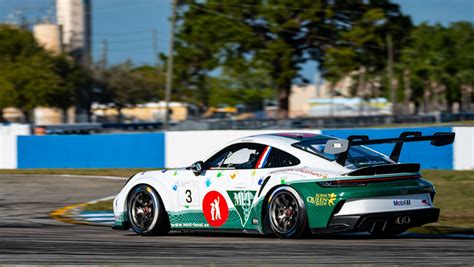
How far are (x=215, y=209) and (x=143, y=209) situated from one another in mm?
1133

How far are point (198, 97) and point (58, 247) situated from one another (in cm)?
8358

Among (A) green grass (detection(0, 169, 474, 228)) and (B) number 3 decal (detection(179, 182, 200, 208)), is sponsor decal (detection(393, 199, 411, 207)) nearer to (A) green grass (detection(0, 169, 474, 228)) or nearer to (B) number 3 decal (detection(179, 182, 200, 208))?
(B) number 3 decal (detection(179, 182, 200, 208))

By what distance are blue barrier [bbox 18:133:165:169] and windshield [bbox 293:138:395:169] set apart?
16.4 metres

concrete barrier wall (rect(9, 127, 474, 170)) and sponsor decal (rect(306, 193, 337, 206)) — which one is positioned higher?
sponsor decal (rect(306, 193, 337, 206))

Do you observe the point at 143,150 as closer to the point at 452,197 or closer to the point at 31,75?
the point at 452,197

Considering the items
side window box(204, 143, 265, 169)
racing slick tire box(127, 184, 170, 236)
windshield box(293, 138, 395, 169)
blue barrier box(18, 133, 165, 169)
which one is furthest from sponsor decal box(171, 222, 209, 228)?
blue barrier box(18, 133, 165, 169)

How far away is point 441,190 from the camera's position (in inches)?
667

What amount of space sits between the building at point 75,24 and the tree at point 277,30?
4127 cm

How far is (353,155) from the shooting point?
970cm

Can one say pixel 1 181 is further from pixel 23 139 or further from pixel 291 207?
pixel 291 207

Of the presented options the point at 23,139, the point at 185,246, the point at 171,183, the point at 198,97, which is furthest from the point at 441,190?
the point at 198,97

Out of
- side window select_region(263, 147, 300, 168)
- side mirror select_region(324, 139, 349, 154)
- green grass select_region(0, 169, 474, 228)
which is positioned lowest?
green grass select_region(0, 169, 474, 228)

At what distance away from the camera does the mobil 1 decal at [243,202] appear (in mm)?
9880

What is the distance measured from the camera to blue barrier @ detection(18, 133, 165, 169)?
2644 cm
